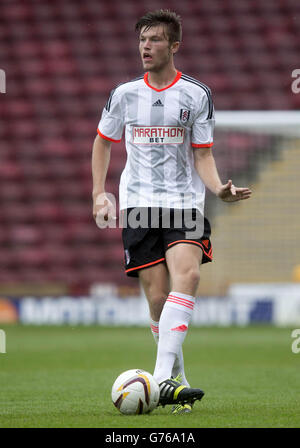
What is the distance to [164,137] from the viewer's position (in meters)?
4.41

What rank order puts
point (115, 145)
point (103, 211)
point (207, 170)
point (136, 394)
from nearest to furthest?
point (136, 394) < point (103, 211) < point (207, 170) < point (115, 145)

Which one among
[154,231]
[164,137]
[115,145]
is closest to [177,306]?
[154,231]

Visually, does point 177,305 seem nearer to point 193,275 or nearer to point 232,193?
point 193,275

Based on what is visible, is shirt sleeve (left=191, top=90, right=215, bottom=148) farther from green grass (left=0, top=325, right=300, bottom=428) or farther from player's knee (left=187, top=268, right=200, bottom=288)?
green grass (left=0, top=325, right=300, bottom=428)

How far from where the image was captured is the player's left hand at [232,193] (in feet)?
13.5

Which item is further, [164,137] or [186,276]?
[164,137]

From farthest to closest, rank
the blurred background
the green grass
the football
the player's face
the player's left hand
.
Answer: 1. the blurred background
2. the player's face
3. the player's left hand
4. the football
5. the green grass

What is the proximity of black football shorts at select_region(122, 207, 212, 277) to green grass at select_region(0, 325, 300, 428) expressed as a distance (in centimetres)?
76

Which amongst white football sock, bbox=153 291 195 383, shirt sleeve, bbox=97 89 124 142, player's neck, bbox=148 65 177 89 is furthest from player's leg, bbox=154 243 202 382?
player's neck, bbox=148 65 177 89

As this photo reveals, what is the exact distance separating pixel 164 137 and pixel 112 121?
32 centimetres

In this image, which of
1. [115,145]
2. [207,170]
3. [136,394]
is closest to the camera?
[136,394]

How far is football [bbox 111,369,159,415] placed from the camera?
3.95m

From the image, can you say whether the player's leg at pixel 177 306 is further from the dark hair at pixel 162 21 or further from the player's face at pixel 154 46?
the dark hair at pixel 162 21

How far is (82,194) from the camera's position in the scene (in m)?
14.6
